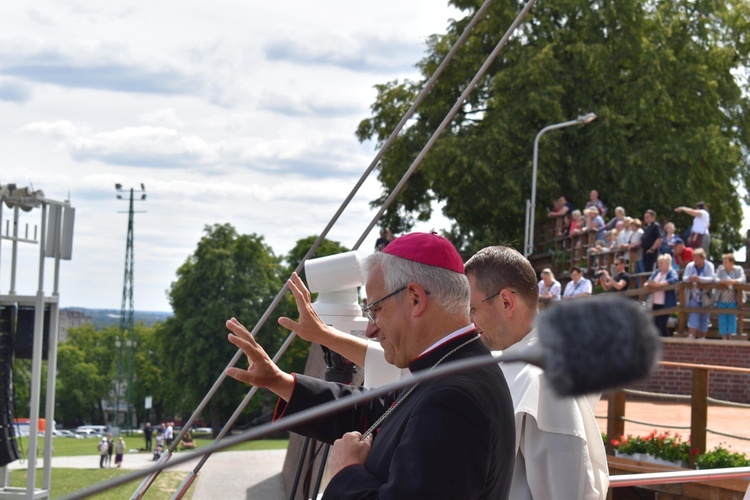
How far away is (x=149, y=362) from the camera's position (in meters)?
83.6

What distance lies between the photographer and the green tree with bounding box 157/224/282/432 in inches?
1927

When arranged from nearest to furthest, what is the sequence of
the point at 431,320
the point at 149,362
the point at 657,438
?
1. the point at 431,320
2. the point at 657,438
3. the point at 149,362

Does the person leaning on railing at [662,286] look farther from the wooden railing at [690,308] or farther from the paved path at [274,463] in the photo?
the paved path at [274,463]

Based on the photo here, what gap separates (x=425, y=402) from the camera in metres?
2.26

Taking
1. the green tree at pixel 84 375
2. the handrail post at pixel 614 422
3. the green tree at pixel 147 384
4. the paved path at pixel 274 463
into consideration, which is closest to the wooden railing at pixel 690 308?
the paved path at pixel 274 463

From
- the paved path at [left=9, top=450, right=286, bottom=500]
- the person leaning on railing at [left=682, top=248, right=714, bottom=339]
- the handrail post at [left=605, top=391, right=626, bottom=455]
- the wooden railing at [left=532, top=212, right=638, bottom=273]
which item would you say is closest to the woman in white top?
the wooden railing at [left=532, top=212, right=638, bottom=273]

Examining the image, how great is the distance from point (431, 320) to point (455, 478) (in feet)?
1.47

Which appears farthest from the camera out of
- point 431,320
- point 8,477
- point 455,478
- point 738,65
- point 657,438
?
point 738,65

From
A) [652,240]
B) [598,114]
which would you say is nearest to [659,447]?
[652,240]

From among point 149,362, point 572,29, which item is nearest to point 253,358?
point 572,29

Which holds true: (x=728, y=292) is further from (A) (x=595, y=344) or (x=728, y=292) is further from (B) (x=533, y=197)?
(A) (x=595, y=344)

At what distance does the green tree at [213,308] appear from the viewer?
1927 inches

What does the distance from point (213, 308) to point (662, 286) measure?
35.4 m

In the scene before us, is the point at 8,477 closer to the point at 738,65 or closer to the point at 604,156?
the point at 604,156
